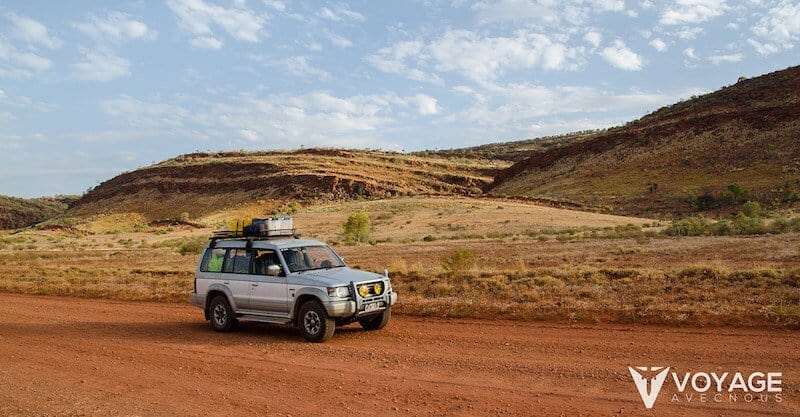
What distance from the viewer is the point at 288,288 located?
38.6 feet

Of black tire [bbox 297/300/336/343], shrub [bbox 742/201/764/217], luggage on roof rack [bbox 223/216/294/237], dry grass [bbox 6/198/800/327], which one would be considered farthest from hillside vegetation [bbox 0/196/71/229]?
black tire [bbox 297/300/336/343]

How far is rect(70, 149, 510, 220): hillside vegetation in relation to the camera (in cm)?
7738

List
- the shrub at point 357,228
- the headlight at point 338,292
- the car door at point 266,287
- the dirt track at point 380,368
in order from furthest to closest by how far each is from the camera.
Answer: the shrub at point 357,228
the car door at point 266,287
the headlight at point 338,292
the dirt track at point 380,368

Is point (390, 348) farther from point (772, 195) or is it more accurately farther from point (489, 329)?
point (772, 195)

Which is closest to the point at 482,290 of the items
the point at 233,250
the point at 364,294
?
the point at 364,294

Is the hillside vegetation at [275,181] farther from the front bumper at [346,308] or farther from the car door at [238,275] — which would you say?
the front bumper at [346,308]

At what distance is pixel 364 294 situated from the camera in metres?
11.5

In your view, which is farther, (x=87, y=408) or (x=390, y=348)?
(x=390, y=348)

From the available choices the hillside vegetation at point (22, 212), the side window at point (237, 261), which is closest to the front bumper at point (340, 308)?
the side window at point (237, 261)

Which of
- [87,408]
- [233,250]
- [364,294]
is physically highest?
[233,250]

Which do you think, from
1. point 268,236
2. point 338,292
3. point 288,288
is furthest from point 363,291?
point 268,236

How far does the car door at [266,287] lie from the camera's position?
39.0 feet

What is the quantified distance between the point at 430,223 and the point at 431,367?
1577 inches

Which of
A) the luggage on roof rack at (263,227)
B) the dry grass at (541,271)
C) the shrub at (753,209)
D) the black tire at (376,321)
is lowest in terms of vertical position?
the black tire at (376,321)
